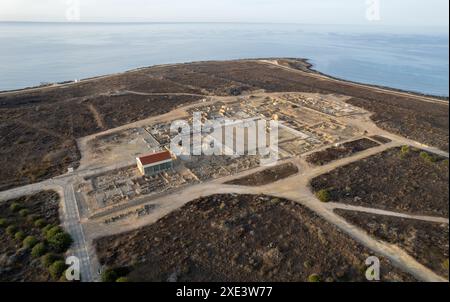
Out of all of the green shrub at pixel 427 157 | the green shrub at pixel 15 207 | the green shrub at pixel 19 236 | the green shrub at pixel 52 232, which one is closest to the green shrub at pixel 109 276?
the green shrub at pixel 52 232

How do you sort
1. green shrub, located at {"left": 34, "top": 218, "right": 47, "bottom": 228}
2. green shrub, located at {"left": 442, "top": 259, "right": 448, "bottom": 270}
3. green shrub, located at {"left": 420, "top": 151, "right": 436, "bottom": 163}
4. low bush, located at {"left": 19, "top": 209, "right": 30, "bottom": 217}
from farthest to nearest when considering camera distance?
1. green shrub, located at {"left": 420, "top": 151, "right": 436, "bottom": 163}
2. low bush, located at {"left": 19, "top": 209, "right": 30, "bottom": 217}
3. green shrub, located at {"left": 34, "top": 218, "right": 47, "bottom": 228}
4. green shrub, located at {"left": 442, "top": 259, "right": 448, "bottom": 270}

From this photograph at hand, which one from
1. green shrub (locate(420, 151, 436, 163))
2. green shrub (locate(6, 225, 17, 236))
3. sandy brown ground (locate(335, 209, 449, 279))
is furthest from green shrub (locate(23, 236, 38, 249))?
green shrub (locate(420, 151, 436, 163))

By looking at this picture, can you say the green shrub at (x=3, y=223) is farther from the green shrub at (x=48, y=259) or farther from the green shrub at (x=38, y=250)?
the green shrub at (x=48, y=259)

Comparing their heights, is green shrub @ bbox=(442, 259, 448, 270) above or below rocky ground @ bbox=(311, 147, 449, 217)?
below

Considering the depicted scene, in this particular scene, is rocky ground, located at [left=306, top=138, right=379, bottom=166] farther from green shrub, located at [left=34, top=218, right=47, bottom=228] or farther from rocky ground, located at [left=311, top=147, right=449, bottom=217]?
green shrub, located at [left=34, top=218, right=47, bottom=228]
